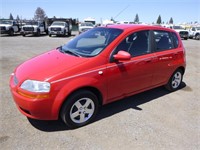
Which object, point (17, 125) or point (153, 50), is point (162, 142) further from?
point (17, 125)

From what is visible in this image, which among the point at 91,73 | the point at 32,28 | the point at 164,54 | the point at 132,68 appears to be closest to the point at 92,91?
the point at 91,73

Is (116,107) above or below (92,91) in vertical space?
below

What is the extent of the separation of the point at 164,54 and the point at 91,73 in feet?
6.88

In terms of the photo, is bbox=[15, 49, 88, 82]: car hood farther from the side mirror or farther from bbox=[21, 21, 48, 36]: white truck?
bbox=[21, 21, 48, 36]: white truck

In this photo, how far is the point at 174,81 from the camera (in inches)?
209

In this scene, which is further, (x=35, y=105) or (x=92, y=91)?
(x=92, y=91)

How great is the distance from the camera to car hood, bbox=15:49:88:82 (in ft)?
10.4

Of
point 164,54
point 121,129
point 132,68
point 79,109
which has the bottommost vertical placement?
point 121,129

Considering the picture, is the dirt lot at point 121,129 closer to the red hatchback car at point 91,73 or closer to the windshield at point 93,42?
the red hatchback car at point 91,73

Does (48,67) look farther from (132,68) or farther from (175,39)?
(175,39)

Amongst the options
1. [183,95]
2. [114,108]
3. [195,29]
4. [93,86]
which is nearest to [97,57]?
[93,86]

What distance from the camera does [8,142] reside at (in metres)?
3.06

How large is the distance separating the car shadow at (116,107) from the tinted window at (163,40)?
1181 mm

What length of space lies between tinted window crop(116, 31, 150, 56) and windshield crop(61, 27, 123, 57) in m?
0.22
